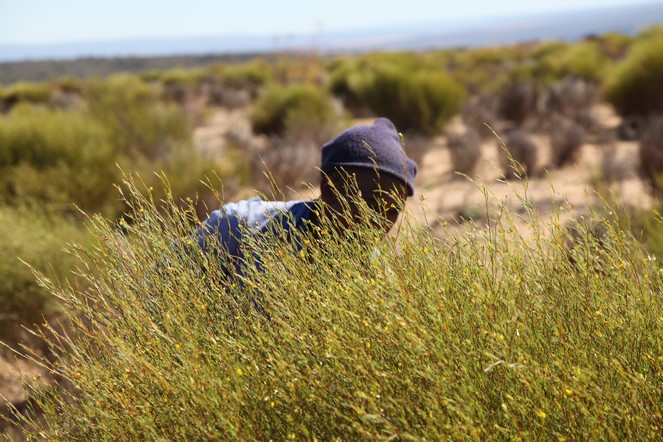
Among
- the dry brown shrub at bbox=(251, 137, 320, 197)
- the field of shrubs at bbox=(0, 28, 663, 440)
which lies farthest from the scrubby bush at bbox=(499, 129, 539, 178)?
the field of shrubs at bbox=(0, 28, 663, 440)

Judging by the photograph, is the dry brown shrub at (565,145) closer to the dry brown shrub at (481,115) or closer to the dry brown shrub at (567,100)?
the dry brown shrub at (481,115)

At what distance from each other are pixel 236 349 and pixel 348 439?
1.47ft

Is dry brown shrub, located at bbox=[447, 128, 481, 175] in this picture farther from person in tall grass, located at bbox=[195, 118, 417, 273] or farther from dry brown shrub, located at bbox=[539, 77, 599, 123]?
person in tall grass, located at bbox=[195, 118, 417, 273]

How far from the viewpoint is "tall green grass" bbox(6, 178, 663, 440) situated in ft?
5.35

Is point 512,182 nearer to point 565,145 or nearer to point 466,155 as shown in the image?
point 466,155

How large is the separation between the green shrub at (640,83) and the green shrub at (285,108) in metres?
5.80

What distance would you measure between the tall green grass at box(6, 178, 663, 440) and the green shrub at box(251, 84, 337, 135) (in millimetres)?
10205

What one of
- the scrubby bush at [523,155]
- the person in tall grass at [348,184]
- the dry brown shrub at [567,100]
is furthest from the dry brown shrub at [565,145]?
the person in tall grass at [348,184]

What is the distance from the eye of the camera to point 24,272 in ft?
14.9

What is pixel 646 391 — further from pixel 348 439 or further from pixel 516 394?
pixel 348 439

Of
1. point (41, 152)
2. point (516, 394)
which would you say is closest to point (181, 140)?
point (41, 152)

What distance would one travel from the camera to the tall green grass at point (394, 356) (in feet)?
5.35

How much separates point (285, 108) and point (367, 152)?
424 inches

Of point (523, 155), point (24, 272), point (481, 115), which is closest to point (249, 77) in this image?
point (481, 115)
